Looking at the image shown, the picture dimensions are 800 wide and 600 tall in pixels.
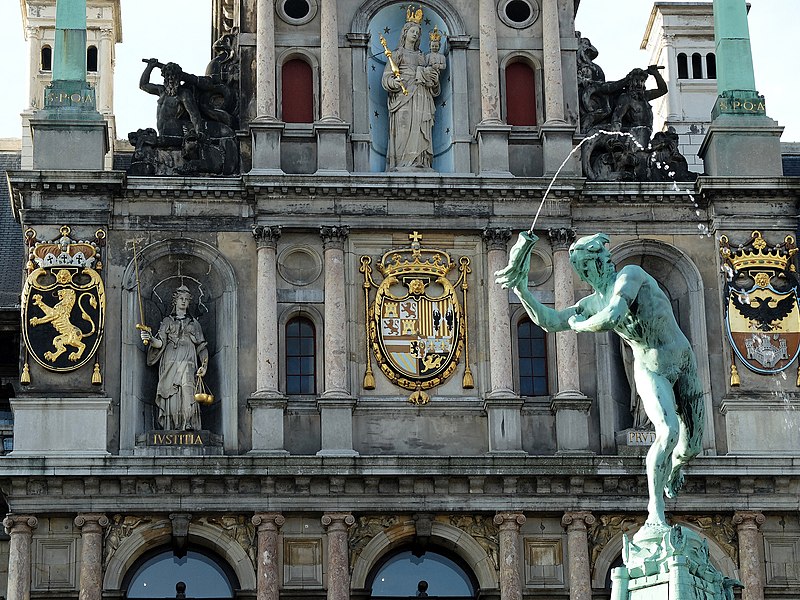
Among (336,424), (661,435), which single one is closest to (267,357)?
(336,424)

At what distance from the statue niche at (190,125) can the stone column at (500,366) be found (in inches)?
178

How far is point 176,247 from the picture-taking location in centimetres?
3431

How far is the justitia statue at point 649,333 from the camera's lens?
1852 cm

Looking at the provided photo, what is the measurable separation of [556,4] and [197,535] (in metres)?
10.9

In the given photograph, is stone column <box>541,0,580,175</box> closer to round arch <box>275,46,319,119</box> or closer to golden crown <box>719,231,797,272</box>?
golden crown <box>719,231,797,272</box>

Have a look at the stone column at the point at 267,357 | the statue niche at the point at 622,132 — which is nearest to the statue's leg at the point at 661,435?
the stone column at the point at 267,357

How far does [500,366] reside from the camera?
111 feet

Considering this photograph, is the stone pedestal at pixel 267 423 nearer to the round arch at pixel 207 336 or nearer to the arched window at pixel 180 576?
the round arch at pixel 207 336

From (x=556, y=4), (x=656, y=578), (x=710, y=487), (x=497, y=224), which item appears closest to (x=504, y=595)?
(x=710, y=487)

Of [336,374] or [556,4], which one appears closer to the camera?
[336,374]

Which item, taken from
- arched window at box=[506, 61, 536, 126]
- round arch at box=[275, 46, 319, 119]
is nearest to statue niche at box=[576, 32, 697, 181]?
arched window at box=[506, 61, 536, 126]

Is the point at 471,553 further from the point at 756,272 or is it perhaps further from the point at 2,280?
the point at 2,280

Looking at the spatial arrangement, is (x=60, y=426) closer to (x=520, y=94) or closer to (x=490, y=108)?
(x=490, y=108)

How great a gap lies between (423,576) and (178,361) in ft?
16.8
